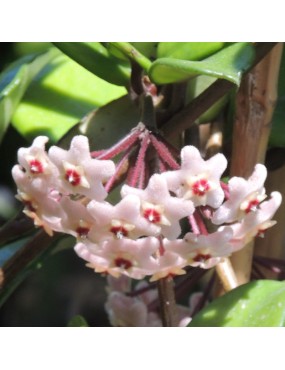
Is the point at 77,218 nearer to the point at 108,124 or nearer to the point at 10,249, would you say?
the point at 108,124

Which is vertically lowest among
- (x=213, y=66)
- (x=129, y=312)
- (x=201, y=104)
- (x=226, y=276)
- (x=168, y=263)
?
(x=129, y=312)

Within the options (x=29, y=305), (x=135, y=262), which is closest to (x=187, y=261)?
(x=135, y=262)

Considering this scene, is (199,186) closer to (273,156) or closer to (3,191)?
(273,156)

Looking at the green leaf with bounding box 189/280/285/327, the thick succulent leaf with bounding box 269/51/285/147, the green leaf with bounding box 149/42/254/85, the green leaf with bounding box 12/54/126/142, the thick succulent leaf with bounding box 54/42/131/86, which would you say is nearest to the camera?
the green leaf with bounding box 149/42/254/85

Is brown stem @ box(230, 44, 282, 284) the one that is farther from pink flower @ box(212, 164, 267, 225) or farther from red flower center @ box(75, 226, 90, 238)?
red flower center @ box(75, 226, 90, 238)

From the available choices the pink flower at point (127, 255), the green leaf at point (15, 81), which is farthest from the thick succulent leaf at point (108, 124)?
the pink flower at point (127, 255)

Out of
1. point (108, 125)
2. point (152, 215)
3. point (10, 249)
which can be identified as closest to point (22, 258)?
point (10, 249)

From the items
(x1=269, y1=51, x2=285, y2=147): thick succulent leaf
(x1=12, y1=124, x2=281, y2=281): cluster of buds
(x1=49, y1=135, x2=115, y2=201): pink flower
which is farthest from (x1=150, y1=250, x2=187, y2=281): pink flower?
(x1=269, y1=51, x2=285, y2=147): thick succulent leaf
